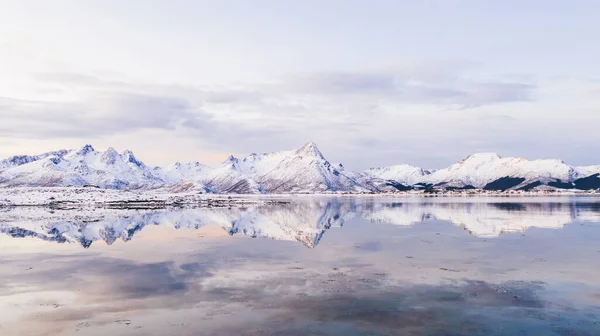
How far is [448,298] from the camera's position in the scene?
22203mm

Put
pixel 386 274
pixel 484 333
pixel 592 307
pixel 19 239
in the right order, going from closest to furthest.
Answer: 1. pixel 484 333
2. pixel 592 307
3. pixel 386 274
4. pixel 19 239

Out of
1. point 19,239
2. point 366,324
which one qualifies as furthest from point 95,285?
point 19,239

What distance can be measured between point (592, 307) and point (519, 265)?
33.8 ft

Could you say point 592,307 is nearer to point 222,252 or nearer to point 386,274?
point 386,274

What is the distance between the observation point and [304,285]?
83.3 feet

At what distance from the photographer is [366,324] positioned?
1819 cm

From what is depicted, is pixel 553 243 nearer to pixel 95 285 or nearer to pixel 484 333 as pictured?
pixel 484 333

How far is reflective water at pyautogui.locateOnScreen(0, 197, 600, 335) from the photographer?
18.3 m

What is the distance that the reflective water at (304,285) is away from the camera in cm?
1828

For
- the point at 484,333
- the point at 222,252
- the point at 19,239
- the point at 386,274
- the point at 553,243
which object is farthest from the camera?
the point at 19,239

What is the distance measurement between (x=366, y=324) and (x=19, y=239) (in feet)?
144

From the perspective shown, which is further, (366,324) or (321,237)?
(321,237)

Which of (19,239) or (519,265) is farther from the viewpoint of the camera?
(19,239)

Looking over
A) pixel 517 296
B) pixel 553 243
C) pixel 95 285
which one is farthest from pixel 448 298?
pixel 553 243
